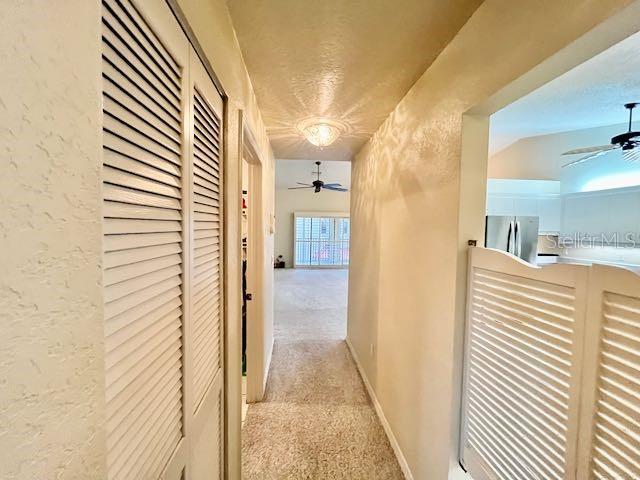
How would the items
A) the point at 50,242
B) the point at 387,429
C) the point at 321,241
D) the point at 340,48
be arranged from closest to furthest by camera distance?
the point at 50,242 < the point at 340,48 < the point at 387,429 < the point at 321,241

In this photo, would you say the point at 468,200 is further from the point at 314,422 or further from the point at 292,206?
the point at 292,206

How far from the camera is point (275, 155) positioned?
3090 millimetres

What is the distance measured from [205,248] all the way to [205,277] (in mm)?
104

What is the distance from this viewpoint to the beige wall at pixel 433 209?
86 centimetres

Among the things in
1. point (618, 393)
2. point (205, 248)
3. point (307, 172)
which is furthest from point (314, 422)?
point (307, 172)

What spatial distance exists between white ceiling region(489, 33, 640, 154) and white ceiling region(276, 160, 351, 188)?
348 centimetres

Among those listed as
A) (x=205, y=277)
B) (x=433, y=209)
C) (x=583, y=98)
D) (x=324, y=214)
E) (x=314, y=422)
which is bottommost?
(x=314, y=422)

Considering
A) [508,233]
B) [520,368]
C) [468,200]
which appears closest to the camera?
[520,368]

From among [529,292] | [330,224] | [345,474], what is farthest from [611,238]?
[330,224]

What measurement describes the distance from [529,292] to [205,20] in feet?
4.58

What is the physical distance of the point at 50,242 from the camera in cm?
33

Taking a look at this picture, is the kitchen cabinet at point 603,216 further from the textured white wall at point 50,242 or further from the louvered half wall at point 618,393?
the textured white wall at point 50,242

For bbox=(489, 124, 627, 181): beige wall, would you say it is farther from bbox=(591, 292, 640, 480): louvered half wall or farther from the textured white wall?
the textured white wall

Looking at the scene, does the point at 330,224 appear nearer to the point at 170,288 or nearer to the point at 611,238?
the point at 611,238
